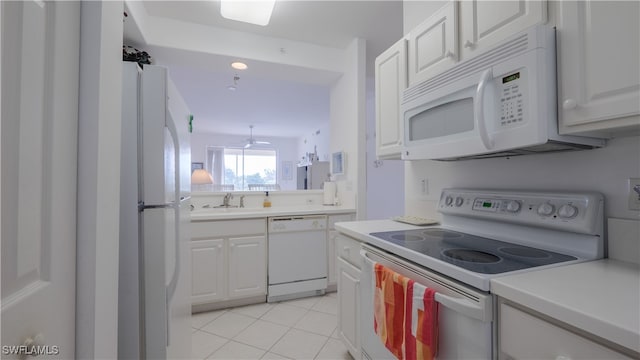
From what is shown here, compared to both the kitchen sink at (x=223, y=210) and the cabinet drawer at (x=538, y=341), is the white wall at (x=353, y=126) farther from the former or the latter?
the cabinet drawer at (x=538, y=341)

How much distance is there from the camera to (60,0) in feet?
2.27

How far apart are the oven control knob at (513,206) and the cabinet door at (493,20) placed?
2.19 ft

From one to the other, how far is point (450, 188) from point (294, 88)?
316cm

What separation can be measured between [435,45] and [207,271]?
2404 millimetres

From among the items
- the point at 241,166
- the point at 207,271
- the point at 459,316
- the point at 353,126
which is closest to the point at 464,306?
the point at 459,316

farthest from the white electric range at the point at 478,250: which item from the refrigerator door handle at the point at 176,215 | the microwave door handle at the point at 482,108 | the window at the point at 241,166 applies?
the window at the point at 241,166

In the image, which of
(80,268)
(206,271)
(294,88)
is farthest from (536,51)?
(294,88)

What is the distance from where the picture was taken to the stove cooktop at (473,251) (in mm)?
886

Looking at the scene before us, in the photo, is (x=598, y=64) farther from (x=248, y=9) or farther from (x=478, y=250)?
(x=248, y=9)

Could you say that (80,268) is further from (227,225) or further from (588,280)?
(227,225)

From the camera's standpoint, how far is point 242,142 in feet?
26.1

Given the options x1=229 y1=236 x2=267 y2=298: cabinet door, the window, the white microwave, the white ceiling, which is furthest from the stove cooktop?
the window

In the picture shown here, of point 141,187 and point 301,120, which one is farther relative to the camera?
point 301,120

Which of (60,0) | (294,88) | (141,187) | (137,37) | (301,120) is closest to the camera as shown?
(60,0)
